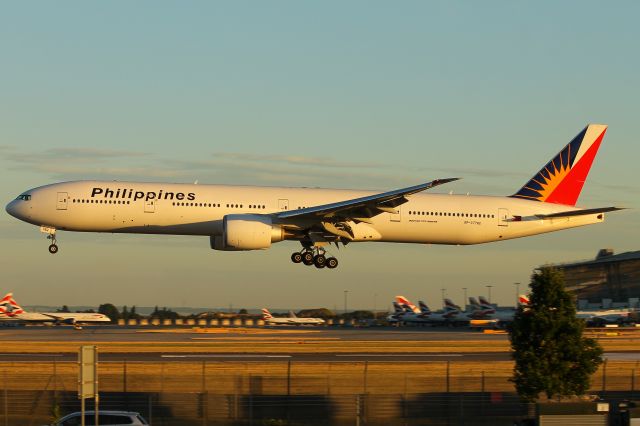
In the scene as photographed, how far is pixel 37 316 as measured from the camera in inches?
3406

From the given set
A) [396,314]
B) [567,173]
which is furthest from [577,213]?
[396,314]

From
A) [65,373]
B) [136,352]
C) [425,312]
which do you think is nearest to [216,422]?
[65,373]

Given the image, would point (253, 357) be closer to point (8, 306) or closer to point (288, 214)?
point (288, 214)

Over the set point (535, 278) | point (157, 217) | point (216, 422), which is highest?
point (157, 217)

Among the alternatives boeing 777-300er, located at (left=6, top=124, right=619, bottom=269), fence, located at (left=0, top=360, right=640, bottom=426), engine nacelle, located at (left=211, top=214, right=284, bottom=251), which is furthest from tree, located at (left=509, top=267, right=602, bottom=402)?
engine nacelle, located at (left=211, top=214, right=284, bottom=251)

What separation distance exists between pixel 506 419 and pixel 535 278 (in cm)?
447

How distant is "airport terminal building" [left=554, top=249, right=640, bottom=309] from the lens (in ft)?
433

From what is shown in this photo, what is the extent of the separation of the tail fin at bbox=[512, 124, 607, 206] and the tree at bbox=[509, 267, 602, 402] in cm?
2855

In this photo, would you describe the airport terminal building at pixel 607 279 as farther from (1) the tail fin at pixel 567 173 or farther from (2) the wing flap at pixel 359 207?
(2) the wing flap at pixel 359 207

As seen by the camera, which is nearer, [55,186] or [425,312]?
[55,186]

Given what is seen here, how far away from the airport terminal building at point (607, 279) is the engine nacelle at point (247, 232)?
3468 inches

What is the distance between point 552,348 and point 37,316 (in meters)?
66.7

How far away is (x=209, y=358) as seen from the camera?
4081 cm

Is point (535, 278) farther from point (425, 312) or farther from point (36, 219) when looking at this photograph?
point (425, 312)
